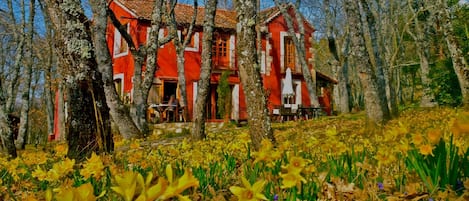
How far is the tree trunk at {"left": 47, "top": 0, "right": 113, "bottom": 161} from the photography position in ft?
13.9

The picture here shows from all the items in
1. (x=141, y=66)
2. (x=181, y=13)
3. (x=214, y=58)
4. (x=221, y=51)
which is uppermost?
(x=181, y=13)

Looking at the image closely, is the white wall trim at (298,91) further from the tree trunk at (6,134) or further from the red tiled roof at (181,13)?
the tree trunk at (6,134)

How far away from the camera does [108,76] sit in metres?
10.1

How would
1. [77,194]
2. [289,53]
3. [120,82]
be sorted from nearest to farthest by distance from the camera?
[77,194] → [120,82] → [289,53]

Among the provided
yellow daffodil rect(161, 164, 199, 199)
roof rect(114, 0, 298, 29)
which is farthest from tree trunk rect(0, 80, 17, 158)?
roof rect(114, 0, 298, 29)

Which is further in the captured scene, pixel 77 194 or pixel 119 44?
pixel 119 44

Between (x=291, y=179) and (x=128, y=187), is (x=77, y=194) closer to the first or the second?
(x=128, y=187)

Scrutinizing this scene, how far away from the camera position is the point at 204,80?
8344mm

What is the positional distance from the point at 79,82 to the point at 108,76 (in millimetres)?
6005

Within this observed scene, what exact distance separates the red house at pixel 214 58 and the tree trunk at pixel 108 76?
381 inches

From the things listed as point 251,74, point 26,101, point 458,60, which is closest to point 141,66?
point 26,101

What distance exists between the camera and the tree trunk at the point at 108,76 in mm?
10141

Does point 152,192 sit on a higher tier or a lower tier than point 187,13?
lower

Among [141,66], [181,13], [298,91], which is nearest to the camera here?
[141,66]
